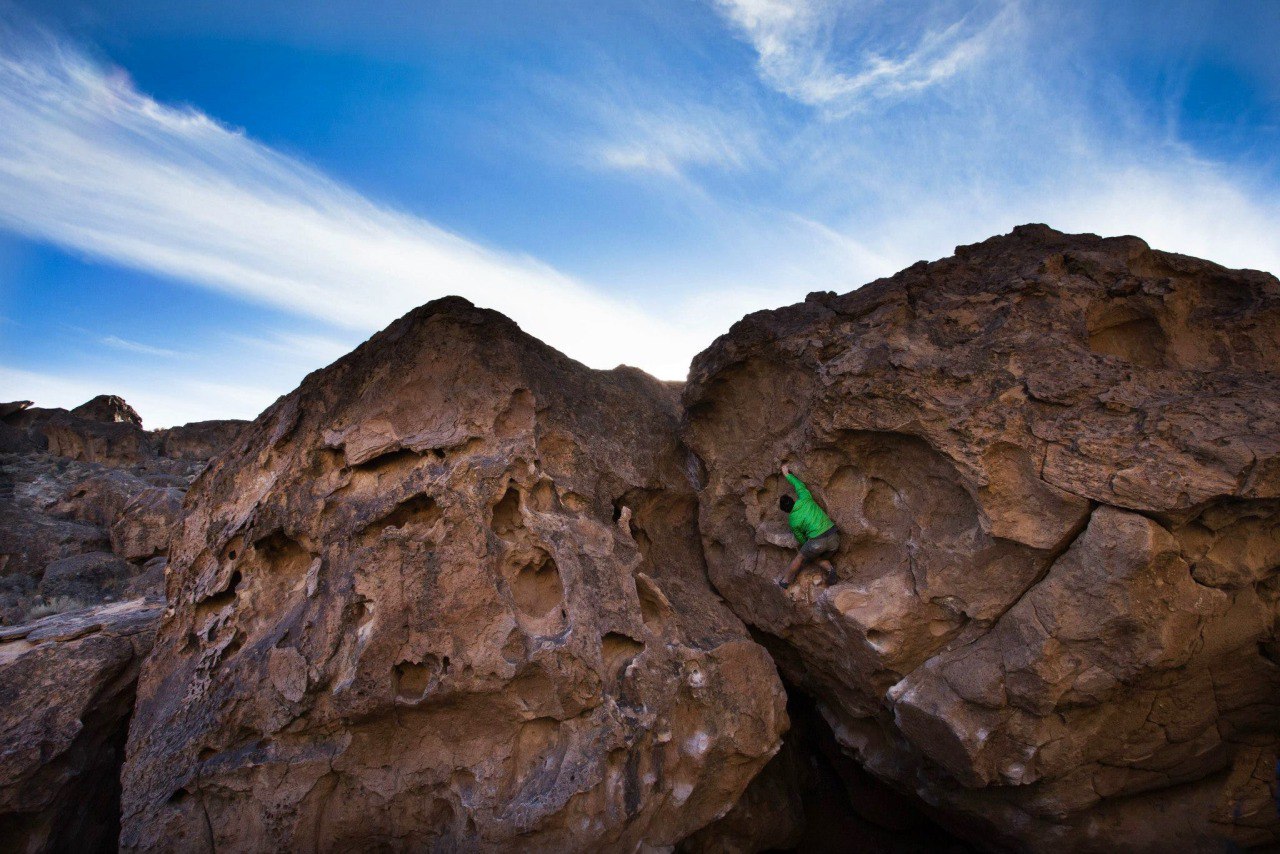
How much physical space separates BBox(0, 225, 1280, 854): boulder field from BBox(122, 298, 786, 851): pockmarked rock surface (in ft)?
0.09

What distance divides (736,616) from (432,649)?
2863 millimetres

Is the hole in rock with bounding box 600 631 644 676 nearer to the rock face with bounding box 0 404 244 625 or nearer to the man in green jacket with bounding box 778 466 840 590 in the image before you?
the man in green jacket with bounding box 778 466 840 590

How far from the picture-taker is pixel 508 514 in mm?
4996

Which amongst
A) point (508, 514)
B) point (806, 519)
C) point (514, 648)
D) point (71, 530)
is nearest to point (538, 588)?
point (514, 648)

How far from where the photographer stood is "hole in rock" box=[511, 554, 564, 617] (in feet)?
15.7

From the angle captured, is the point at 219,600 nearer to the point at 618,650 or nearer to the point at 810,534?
the point at 618,650

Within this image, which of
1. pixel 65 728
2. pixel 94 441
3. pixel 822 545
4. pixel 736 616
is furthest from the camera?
pixel 94 441

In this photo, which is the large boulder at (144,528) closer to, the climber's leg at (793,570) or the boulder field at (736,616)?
the boulder field at (736,616)

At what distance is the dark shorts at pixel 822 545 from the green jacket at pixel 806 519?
3 centimetres

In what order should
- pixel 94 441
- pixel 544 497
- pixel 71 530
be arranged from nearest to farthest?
pixel 544 497, pixel 71 530, pixel 94 441

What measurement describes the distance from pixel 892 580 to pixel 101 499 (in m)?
14.0

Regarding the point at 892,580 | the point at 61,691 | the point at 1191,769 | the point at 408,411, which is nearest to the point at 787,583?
the point at 892,580

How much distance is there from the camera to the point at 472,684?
4.45 m

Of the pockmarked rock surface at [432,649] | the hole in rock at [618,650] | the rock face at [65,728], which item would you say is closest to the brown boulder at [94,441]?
the rock face at [65,728]
